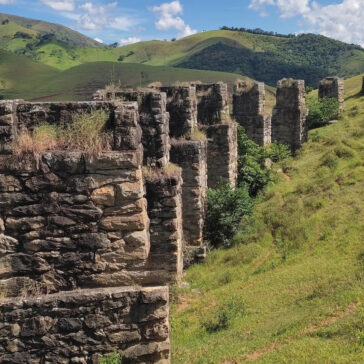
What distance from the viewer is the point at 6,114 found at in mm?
4656

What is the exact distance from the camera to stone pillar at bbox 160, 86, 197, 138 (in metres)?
12.7

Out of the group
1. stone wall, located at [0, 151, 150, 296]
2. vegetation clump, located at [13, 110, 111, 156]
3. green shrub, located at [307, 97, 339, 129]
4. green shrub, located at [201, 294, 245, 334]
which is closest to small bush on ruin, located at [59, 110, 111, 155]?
vegetation clump, located at [13, 110, 111, 156]

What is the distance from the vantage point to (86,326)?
4469 millimetres

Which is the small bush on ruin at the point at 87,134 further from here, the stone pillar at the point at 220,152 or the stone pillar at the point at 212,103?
the stone pillar at the point at 212,103

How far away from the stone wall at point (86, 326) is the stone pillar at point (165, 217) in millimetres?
1532

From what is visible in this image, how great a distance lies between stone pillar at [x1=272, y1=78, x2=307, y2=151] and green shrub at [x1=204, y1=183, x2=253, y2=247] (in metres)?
9.66

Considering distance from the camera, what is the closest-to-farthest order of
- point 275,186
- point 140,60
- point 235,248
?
point 235,248 → point 275,186 → point 140,60

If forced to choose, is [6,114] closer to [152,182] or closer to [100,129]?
[100,129]

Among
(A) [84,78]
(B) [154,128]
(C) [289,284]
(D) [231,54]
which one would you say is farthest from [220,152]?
(D) [231,54]

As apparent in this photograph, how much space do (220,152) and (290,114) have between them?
8658 millimetres

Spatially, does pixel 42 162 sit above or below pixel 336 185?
above

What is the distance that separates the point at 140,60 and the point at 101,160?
540ft

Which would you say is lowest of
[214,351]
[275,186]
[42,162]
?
[214,351]

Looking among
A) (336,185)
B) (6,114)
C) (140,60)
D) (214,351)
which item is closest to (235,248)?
(336,185)
